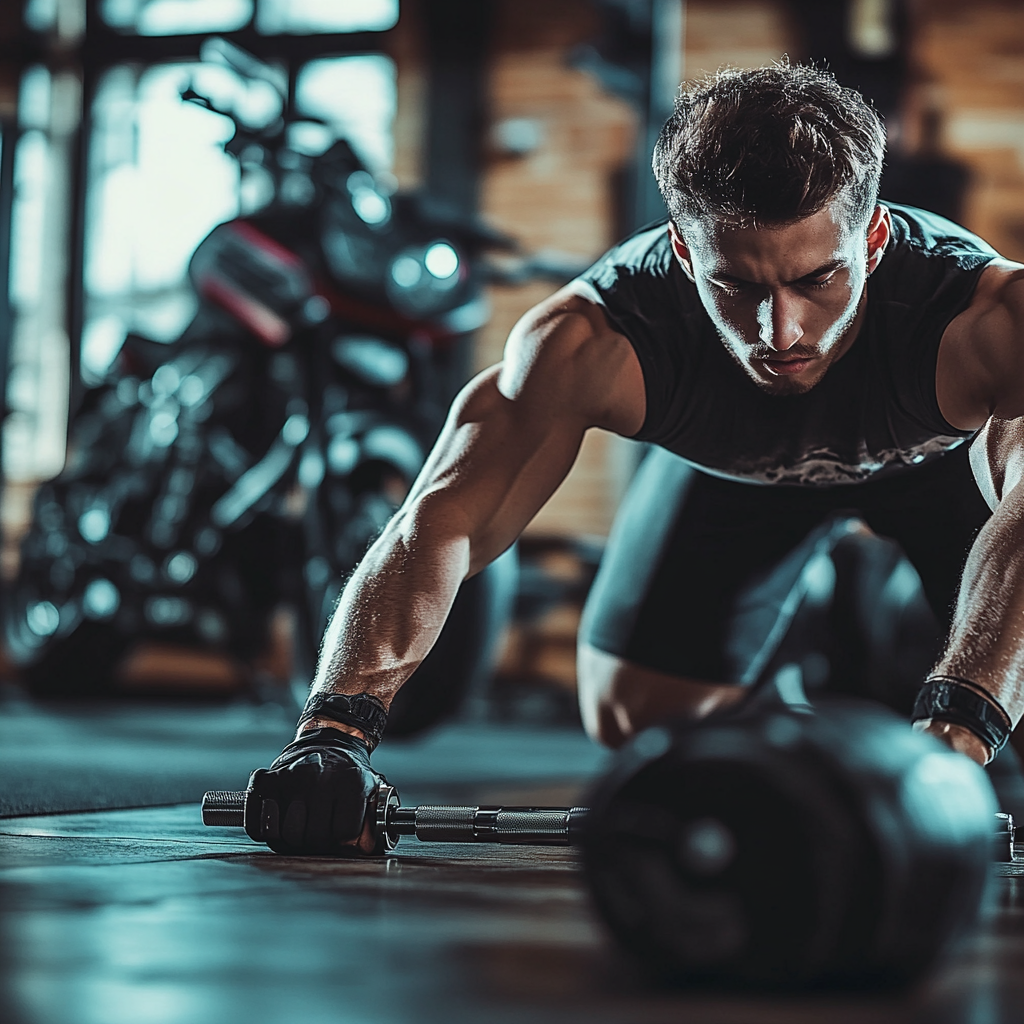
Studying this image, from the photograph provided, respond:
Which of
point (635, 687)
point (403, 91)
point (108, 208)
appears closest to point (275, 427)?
point (635, 687)

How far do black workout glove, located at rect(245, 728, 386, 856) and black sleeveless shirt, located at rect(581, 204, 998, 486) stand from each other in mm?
558

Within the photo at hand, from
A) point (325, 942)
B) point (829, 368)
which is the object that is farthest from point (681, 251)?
point (325, 942)

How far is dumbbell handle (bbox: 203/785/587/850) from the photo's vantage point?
1.36 m

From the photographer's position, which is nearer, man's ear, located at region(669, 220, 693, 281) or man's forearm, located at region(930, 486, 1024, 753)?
man's forearm, located at region(930, 486, 1024, 753)

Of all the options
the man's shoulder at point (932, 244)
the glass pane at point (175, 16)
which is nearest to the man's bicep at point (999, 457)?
the man's shoulder at point (932, 244)

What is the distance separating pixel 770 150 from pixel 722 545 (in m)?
0.72

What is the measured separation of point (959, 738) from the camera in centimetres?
128

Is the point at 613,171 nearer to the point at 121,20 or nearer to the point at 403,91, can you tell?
the point at 403,91

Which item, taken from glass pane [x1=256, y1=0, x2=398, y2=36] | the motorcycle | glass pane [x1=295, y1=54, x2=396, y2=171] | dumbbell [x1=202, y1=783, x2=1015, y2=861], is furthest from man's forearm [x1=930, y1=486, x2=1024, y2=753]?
glass pane [x1=256, y1=0, x2=398, y2=36]

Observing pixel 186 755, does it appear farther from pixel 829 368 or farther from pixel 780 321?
pixel 780 321

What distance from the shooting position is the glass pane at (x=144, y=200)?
5.88m

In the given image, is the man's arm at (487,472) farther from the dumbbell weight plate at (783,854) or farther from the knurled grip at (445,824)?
the dumbbell weight plate at (783,854)

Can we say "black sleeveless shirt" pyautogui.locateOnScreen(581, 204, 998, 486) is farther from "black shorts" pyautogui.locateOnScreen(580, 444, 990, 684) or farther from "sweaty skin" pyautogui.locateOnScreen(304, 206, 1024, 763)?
"black shorts" pyautogui.locateOnScreen(580, 444, 990, 684)

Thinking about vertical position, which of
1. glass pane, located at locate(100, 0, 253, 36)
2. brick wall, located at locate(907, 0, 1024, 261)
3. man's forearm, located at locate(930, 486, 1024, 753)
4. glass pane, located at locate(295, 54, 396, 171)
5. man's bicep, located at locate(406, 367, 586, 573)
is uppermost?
glass pane, located at locate(100, 0, 253, 36)
